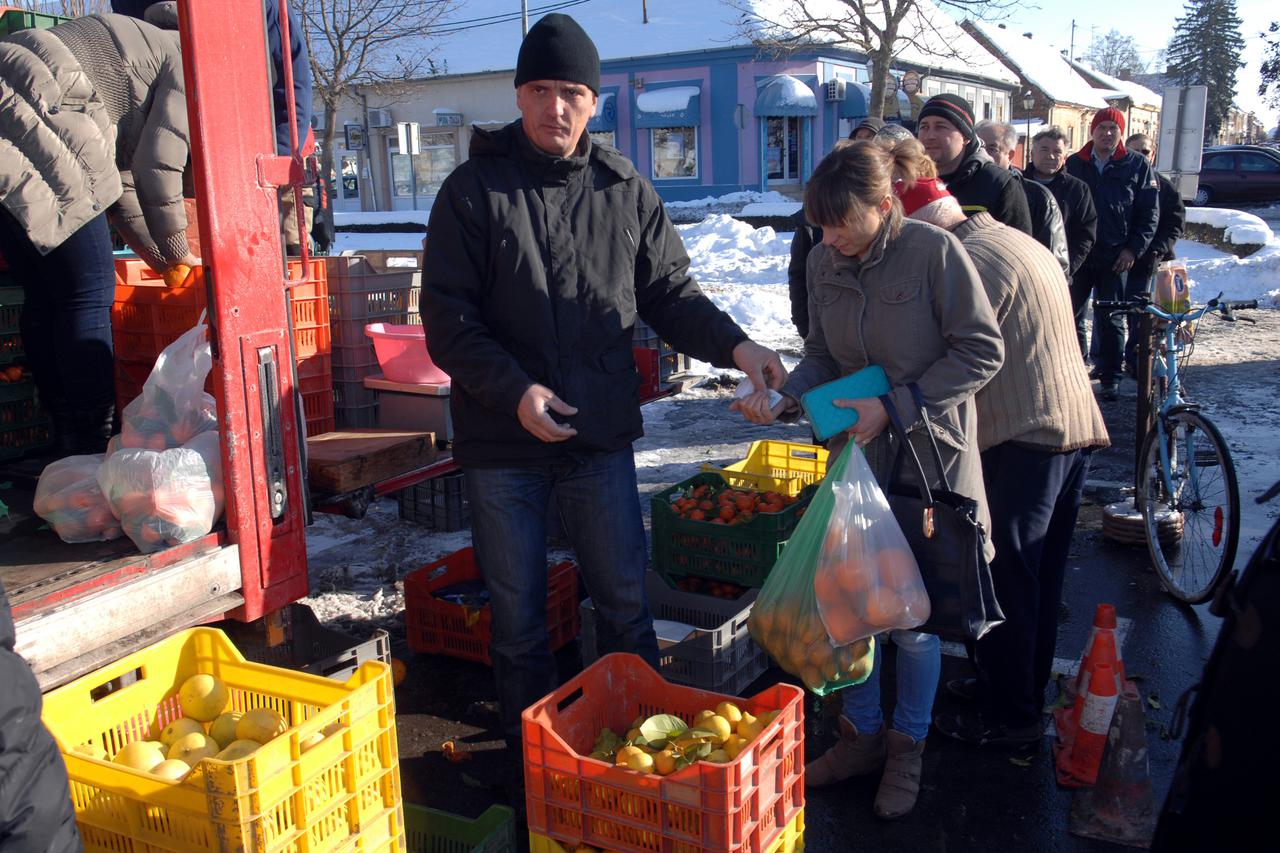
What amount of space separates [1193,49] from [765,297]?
68907 millimetres

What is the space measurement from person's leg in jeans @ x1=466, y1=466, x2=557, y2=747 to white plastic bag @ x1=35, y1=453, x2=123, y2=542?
1.18 meters

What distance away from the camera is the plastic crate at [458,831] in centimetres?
289

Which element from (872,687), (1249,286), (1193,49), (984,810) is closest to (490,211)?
(872,687)

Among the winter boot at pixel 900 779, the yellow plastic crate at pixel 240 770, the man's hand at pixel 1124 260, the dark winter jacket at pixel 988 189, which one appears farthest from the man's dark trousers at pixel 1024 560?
the man's hand at pixel 1124 260

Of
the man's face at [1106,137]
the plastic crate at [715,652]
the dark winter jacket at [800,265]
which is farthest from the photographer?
the man's face at [1106,137]

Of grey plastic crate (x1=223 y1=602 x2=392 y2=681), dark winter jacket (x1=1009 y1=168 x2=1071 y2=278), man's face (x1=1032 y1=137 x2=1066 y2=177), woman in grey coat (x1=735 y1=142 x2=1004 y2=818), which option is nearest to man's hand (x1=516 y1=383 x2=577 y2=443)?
woman in grey coat (x1=735 y1=142 x2=1004 y2=818)

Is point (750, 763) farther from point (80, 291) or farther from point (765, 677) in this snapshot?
point (80, 291)

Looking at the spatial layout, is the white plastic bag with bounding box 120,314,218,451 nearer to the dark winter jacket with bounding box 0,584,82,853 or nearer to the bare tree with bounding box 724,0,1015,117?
the dark winter jacket with bounding box 0,584,82,853

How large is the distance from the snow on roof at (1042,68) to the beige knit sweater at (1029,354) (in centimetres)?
4539

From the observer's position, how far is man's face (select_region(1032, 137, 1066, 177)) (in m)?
8.09

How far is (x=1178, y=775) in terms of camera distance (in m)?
1.80

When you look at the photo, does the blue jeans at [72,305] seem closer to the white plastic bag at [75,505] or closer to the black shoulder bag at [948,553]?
the white plastic bag at [75,505]

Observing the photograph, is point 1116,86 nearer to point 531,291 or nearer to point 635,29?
point 635,29

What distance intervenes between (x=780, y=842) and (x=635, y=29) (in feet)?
112
